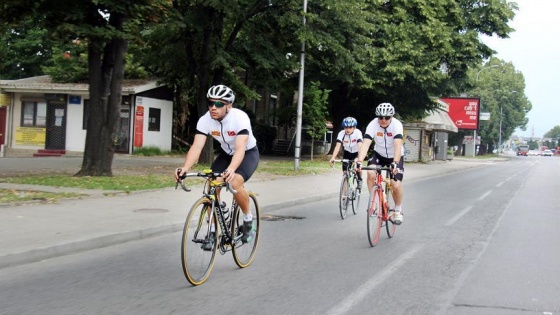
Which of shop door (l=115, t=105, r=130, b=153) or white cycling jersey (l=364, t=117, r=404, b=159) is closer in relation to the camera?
white cycling jersey (l=364, t=117, r=404, b=159)

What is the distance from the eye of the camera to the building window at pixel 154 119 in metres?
27.8

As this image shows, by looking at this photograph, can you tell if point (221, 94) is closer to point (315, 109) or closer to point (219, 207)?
point (219, 207)

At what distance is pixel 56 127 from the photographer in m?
27.0

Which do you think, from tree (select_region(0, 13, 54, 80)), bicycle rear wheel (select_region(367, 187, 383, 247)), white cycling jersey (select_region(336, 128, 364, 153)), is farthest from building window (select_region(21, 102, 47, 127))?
bicycle rear wheel (select_region(367, 187, 383, 247))

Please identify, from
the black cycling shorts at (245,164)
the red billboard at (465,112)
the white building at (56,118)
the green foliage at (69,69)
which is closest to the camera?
the black cycling shorts at (245,164)

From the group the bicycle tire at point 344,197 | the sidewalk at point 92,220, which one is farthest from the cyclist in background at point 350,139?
the sidewalk at point 92,220

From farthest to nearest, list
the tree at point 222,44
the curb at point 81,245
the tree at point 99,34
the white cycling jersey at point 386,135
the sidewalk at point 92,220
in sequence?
the tree at point 222,44 < the tree at point 99,34 < the white cycling jersey at point 386,135 < the sidewalk at point 92,220 < the curb at point 81,245

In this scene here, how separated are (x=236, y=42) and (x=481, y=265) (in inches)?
642

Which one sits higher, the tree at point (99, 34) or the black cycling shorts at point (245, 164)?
the tree at point (99, 34)

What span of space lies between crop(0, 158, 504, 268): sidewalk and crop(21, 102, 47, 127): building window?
1623 centimetres

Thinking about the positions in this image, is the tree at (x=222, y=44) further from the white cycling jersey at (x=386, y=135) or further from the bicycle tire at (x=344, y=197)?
the white cycling jersey at (x=386, y=135)

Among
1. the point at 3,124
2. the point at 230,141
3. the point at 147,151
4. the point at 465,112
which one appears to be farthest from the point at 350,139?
the point at 465,112

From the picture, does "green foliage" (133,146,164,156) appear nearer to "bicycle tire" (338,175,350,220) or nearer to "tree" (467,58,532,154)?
"bicycle tire" (338,175,350,220)

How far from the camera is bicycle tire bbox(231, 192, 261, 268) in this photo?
600 centimetres
